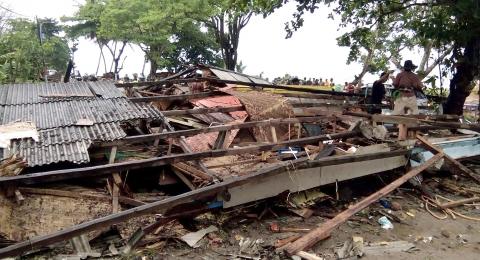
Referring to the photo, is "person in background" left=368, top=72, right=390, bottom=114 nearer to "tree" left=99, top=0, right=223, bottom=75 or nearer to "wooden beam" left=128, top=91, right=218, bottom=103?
"wooden beam" left=128, top=91, right=218, bottom=103

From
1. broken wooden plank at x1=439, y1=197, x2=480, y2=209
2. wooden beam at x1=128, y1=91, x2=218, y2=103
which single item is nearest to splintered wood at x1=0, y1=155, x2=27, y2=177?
wooden beam at x1=128, y1=91, x2=218, y2=103

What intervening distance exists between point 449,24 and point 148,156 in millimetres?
6512

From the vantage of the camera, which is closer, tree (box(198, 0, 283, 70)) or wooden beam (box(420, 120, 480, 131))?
wooden beam (box(420, 120, 480, 131))

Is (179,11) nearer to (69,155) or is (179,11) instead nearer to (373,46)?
(373,46)

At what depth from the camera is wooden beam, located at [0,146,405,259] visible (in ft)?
10.0

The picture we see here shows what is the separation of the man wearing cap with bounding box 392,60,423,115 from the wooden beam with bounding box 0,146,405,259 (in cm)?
319

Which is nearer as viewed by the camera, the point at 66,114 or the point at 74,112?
the point at 66,114

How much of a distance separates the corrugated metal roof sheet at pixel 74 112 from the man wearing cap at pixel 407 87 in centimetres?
544

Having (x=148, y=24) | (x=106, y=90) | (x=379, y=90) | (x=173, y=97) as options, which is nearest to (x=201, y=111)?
(x=173, y=97)

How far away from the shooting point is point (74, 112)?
5.74 metres

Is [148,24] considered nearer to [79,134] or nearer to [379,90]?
[379,90]

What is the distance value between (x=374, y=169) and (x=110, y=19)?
78.1 feet

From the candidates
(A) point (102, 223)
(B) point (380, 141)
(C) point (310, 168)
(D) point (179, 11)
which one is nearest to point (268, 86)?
(B) point (380, 141)

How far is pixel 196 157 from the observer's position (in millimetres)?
4617
